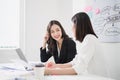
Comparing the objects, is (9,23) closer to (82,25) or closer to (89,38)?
(82,25)

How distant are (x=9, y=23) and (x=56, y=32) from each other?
115cm

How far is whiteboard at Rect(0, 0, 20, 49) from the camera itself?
10.1 ft

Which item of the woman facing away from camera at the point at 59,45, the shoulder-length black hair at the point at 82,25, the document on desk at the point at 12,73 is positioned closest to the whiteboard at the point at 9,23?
the woman facing away from camera at the point at 59,45

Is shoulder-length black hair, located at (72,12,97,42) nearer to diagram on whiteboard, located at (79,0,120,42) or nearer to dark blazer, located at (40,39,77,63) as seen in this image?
diagram on whiteboard, located at (79,0,120,42)

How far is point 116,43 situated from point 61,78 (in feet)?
2.80

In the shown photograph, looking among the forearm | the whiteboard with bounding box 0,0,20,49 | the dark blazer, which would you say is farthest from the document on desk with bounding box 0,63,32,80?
the whiteboard with bounding box 0,0,20,49

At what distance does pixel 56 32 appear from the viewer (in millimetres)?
2266

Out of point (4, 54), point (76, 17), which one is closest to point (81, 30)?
point (76, 17)

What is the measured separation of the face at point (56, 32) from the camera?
88.7 inches

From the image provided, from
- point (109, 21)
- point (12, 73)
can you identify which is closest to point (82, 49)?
point (12, 73)

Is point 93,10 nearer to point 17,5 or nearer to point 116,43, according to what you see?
point 116,43

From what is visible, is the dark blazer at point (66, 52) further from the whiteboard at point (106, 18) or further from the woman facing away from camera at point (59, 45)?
the whiteboard at point (106, 18)

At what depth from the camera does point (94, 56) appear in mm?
1526

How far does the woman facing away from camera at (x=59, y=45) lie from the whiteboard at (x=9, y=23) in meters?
0.91
